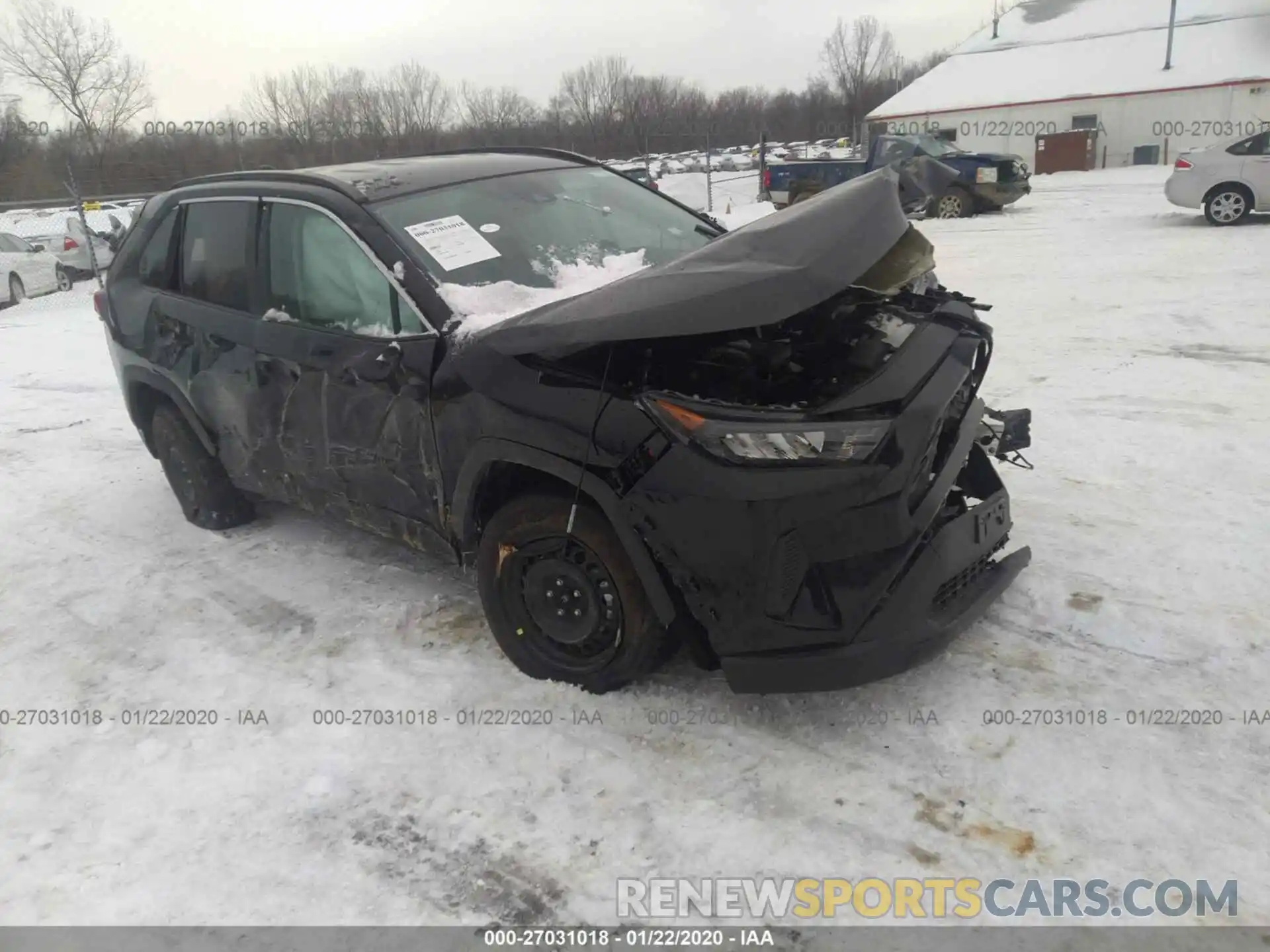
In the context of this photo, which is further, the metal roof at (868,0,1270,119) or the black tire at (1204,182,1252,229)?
the metal roof at (868,0,1270,119)

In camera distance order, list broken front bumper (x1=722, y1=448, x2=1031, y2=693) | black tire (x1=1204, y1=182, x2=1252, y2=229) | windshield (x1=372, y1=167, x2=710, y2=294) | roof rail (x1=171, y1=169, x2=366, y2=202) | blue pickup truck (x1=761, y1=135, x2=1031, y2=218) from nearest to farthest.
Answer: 1. broken front bumper (x1=722, y1=448, x2=1031, y2=693)
2. windshield (x1=372, y1=167, x2=710, y2=294)
3. roof rail (x1=171, y1=169, x2=366, y2=202)
4. black tire (x1=1204, y1=182, x2=1252, y2=229)
5. blue pickup truck (x1=761, y1=135, x2=1031, y2=218)

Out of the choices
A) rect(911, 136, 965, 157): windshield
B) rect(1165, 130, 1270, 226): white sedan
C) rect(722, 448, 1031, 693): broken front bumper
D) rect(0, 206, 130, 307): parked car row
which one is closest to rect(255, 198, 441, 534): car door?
rect(722, 448, 1031, 693): broken front bumper

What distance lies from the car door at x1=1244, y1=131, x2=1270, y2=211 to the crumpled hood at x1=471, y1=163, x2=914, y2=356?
1318 centimetres

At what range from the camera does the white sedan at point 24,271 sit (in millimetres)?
15867

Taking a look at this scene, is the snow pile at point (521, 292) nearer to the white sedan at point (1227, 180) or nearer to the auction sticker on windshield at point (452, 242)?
the auction sticker on windshield at point (452, 242)

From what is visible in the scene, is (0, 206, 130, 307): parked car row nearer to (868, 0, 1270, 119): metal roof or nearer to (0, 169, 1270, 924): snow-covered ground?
(0, 169, 1270, 924): snow-covered ground

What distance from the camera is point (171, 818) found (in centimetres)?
268

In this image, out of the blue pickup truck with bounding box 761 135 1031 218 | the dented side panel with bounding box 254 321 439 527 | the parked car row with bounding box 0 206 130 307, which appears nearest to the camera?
the dented side panel with bounding box 254 321 439 527

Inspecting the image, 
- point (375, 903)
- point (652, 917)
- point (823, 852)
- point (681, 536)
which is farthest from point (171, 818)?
point (823, 852)

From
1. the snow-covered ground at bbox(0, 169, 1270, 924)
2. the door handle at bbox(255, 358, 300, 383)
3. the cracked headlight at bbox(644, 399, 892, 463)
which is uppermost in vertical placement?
the door handle at bbox(255, 358, 300, 383)

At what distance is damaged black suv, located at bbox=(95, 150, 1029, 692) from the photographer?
2484 mm

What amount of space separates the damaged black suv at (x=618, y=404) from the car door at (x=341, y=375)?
0.04ft

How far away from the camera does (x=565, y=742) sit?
9.48 ft

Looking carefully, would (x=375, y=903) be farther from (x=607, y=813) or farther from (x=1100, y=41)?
(x=1100, y=41)
